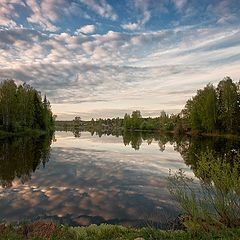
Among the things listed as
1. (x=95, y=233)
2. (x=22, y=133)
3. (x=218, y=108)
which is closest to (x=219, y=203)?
(x=95, y=233)

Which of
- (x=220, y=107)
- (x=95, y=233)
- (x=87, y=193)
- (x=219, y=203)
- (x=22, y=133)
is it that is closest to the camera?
(x=219, y=203)

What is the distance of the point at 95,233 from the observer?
39.8 ft

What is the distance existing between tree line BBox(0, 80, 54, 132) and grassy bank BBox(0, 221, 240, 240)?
224 feet

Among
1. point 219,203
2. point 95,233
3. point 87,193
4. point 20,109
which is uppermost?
point 20,109

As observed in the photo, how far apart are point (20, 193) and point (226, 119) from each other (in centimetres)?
6718

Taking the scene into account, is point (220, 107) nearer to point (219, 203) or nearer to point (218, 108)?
point (218, 108)

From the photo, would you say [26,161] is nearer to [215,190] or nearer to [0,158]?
[0,158]

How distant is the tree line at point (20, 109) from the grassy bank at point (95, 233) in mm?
68356

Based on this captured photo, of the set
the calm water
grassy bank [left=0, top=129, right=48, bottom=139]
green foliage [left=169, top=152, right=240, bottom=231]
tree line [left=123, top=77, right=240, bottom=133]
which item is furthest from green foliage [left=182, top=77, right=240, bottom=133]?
green foliage [left=169, top=152, right=240, bottom=231]

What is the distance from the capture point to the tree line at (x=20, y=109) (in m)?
79.2

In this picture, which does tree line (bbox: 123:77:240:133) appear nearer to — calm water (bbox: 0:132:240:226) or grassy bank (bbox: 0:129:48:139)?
grassy bank (bbox: 0:129:48:139)

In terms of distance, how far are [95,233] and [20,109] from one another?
7882 centimetres

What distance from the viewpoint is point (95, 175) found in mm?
27891

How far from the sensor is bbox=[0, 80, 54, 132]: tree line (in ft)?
260
